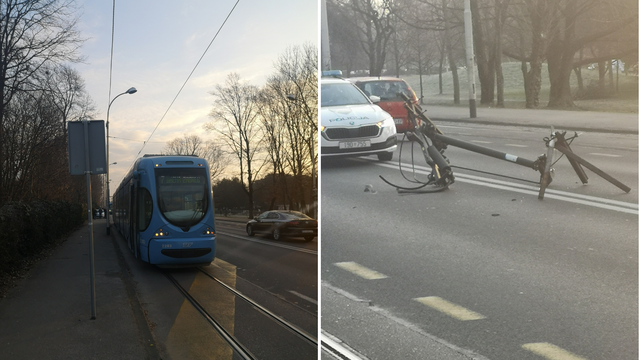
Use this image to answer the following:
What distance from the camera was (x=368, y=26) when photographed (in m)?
2.67

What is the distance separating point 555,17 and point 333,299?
4.61ft

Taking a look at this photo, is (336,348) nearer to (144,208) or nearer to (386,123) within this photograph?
(386,123)

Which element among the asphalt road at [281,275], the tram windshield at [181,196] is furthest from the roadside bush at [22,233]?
the asphalt road at [281,275]

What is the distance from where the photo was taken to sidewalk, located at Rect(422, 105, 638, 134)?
1995mm

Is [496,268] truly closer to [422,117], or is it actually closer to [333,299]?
[333,299]

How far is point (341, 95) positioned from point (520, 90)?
0.75 m

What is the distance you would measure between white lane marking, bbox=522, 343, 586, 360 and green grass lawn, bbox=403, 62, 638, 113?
2.74ft

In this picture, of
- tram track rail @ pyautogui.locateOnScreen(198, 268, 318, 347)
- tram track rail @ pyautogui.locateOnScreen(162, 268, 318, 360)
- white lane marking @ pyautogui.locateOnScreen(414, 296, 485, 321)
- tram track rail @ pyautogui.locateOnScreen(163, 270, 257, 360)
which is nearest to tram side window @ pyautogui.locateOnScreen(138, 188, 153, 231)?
tram track rail @ pyautogui.locateOnScreen(162, 268, 318, 360)

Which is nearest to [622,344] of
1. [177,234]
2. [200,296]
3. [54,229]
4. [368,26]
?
[368,26]

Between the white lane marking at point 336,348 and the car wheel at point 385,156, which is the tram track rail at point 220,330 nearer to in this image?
the white lane marking at point 336,348

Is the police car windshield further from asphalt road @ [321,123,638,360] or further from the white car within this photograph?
asphalt road @ [321,123,638,360]

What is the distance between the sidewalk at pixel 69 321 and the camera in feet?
16.7

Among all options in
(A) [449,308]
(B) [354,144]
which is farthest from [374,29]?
(A) [449,308]

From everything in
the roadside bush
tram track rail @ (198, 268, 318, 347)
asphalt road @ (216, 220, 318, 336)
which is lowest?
asphalt road @ (216, 220, 318, 336)
